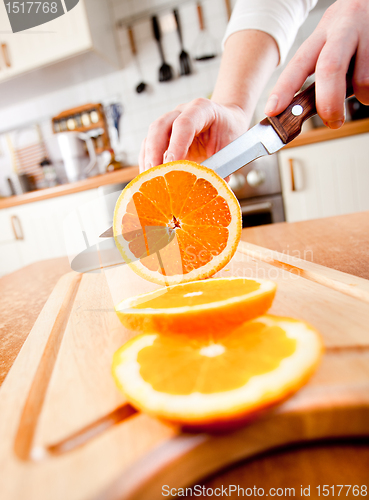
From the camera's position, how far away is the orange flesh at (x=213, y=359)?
29 centimetres

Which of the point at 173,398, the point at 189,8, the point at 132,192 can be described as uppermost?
the point at 189,8

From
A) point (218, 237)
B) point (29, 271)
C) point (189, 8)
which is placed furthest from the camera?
point (189, 8)

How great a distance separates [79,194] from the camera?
6.68 feet

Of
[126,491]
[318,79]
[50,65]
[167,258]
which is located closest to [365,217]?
[318,79]

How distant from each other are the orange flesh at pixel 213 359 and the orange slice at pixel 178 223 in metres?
0.27

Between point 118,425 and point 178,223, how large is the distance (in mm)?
402

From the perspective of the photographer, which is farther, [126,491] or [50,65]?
[50,65]

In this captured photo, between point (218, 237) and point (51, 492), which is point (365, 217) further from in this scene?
point (51, 492)

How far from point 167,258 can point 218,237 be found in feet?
0.34

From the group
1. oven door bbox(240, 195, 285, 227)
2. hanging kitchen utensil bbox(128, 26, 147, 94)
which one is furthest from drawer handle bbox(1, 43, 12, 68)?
oven door bbox(240, 195, 285, 227)

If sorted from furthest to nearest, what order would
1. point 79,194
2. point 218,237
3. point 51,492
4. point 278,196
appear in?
point 79,194, point 278,196, point 218,237, point 51,492

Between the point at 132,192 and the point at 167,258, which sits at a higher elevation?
the point at 132,192

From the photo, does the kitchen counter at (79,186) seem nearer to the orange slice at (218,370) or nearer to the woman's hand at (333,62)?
the woman's hand at (333,62)

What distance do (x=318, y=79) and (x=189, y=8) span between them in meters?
2.06
